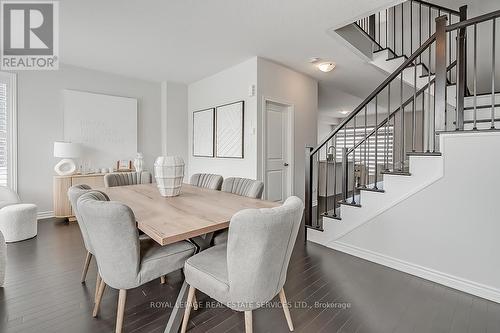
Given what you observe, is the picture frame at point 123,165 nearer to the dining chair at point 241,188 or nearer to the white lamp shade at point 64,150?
the white lamp shade at point 64,150

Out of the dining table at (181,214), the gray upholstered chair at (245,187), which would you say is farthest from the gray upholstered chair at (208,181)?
the dining table at (181,214)

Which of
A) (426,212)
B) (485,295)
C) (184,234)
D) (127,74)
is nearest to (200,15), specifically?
(184,234)

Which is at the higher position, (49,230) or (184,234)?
(184,234)

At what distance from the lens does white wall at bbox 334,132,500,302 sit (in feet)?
6.18

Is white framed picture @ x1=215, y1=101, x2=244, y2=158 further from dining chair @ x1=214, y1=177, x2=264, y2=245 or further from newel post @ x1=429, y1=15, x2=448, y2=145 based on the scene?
newel post @ x1=429, y1=15, x2=448, y2=145

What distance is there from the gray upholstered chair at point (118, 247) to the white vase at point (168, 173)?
0.60 m

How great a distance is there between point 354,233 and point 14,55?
17.5 ft

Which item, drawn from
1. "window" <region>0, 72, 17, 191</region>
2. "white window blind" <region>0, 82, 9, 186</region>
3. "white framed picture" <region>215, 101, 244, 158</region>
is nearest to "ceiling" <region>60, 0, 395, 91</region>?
"white framed picture" <region>215, 101, 244, 158</region>

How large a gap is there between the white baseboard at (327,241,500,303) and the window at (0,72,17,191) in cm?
487

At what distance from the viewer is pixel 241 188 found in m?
2.36

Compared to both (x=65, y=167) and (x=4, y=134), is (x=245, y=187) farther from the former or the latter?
(x=4, y=134)

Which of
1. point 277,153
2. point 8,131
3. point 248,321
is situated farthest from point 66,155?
point 248,321

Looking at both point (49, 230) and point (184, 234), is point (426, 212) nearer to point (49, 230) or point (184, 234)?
point (184, 234)

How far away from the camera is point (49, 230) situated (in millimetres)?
3402
